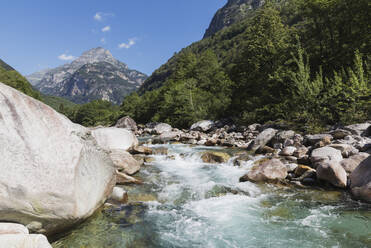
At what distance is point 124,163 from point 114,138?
4.41 m

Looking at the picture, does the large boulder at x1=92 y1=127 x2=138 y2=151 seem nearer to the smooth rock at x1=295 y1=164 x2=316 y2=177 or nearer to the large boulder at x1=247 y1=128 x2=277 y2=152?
the large boulder at x1=247 y1=128 x2=277 y2=152

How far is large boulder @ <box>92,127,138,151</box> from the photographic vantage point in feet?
42.9

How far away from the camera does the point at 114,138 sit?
1366 centimetres

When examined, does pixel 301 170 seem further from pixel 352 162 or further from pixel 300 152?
pixel 300 152

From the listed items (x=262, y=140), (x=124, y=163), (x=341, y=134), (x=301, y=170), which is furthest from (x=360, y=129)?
(x=124, y=163)

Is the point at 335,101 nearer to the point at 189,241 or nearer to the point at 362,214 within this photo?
the point at 362,214

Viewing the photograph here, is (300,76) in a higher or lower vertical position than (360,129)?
higher

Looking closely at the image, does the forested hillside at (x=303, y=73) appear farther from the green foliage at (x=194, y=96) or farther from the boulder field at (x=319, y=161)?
the boulder field at (x=319, y=161)

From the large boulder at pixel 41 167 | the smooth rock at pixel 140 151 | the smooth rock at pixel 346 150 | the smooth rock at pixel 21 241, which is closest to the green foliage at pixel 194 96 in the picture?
the smooth rock at pixel 140 151

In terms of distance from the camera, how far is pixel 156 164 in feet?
39.2

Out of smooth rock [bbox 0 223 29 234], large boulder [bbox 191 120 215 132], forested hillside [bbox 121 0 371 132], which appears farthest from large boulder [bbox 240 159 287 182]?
large boulder [bbox 191 120 215 132]

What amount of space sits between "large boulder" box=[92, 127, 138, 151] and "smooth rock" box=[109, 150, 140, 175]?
3.22m

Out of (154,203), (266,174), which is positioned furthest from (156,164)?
(266,174)

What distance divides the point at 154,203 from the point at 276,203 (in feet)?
12.2
